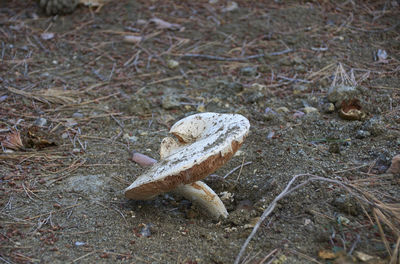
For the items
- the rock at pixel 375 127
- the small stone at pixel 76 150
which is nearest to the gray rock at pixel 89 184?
the small stone at pixel 76 150

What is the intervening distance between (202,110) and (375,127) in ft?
5.29

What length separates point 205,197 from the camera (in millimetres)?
Result: 2715

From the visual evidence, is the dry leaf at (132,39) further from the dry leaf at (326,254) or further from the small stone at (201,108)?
the dry leaf at (326,254)

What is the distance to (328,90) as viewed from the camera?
4.25 metres

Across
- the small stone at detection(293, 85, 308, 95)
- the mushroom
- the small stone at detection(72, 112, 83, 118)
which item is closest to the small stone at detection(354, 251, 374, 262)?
the mushroom

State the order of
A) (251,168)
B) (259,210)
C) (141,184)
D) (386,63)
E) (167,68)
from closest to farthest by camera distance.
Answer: (141,184), (259,210), (251,168), (386,63), (167,68)

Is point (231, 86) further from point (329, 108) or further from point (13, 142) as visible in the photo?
point (13, 142)

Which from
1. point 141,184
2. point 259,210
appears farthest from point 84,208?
point 259,210

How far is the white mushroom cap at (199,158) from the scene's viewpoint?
7.39 feet

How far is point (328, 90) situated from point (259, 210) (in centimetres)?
203

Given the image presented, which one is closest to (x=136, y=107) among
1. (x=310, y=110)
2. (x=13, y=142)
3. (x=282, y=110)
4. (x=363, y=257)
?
(x=13, y=142)

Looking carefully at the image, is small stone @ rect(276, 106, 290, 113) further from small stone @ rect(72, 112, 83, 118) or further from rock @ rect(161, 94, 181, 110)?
small stone @ rect(72, 112, 83, 118)

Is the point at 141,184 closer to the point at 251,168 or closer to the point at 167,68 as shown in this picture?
the point at 251,168

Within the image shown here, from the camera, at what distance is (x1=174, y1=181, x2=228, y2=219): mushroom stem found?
2703mm
